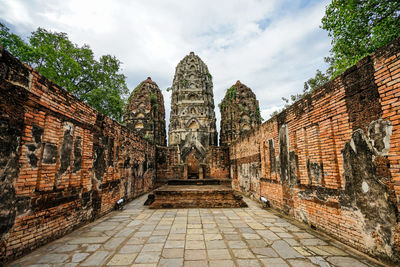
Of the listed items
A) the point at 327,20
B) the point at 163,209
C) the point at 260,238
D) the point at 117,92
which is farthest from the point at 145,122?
the point at 260,238

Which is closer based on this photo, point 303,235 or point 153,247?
point 153,247

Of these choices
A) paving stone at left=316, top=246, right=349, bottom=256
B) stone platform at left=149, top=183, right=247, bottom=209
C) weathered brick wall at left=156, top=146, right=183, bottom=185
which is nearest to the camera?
paving stone at left=316, top=246, right=349, bottom=256

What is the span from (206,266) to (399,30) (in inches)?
430

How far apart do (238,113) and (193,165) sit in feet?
39.6

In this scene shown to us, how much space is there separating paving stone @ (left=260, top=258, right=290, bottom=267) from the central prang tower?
21.1 meters

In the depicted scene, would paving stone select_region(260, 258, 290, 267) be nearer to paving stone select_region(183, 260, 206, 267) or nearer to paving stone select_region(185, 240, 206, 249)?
paving stone select_region(183, 260, 206, 267)

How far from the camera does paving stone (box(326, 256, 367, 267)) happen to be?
2.78 meters

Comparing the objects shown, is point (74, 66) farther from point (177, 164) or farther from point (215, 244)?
point (215, 244)

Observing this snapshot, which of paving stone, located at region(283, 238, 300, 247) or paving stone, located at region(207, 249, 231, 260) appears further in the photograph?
paving stone, located at region(283, 238, 300, 247)

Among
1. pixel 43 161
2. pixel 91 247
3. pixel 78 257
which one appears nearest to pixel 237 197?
pixel 91 247

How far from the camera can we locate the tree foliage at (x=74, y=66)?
13641 millimetres

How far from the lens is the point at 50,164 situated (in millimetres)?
3760

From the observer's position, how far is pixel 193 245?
3518 millimetres

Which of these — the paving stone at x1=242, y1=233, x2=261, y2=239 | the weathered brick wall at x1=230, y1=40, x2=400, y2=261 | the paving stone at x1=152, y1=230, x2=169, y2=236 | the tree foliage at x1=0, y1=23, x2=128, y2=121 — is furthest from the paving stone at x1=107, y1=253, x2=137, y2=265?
the tree foliage at x1=0, y1=23, x2=128, y2=121
